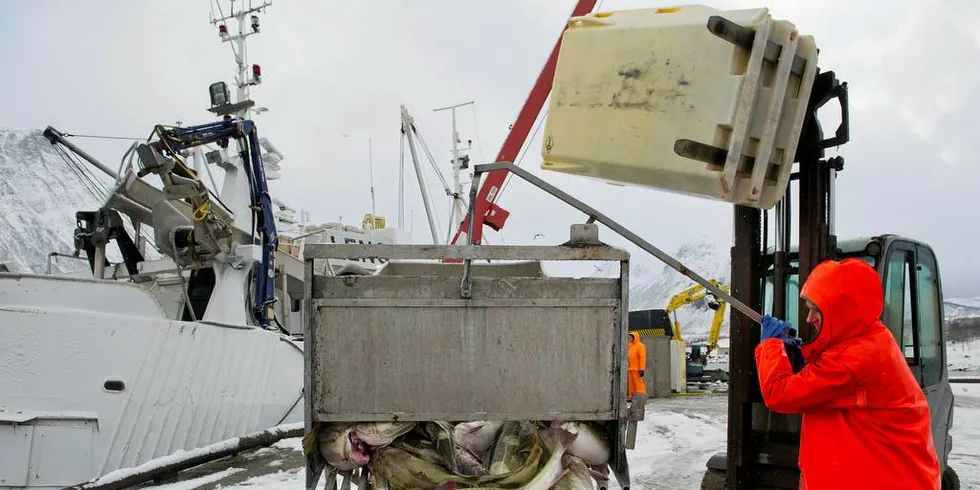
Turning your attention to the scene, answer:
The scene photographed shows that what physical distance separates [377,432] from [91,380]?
4188 millimetres

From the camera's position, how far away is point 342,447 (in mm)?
2928

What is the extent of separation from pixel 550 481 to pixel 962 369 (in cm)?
2275

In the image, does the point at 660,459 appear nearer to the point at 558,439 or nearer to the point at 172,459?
the point at 558,439

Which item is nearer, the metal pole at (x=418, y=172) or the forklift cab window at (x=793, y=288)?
the forklift cab window at (x=793, y=288)

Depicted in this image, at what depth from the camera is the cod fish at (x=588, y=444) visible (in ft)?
9.77

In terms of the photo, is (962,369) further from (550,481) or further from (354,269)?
(550,481)

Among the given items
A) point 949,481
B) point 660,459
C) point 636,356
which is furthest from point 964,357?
point 949,481

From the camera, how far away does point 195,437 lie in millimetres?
6832

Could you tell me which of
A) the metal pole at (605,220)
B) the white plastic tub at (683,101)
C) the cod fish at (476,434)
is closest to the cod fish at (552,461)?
the cod fish at (476,434)

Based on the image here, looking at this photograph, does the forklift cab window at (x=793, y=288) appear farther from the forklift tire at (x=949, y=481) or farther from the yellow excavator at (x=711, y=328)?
the yellow excavator at (x=711, y=328)

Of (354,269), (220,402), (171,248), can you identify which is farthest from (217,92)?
(220,402)

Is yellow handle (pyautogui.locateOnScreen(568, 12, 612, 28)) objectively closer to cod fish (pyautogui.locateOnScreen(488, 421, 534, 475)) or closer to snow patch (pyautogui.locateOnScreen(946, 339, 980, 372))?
cod fish (pyautogui.locateOnScreen(488, 421, 534, 475))

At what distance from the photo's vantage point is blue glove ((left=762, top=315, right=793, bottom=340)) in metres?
2.88

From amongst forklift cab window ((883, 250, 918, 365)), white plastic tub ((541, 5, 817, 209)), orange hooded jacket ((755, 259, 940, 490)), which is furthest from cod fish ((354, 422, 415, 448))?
forklift cab window ((883, 250, 918, 365))
